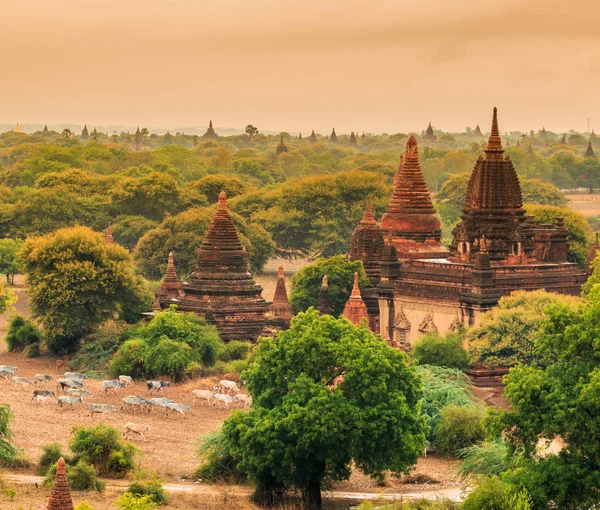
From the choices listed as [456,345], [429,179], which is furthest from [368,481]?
[429,179]

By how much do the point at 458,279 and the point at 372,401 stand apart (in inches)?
728

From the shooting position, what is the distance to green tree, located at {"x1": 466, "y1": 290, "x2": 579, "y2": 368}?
54531 mm

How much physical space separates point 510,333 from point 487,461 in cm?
1293

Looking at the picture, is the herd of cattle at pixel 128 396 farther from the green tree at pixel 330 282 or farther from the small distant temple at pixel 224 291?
the green tree at pixel 330 282

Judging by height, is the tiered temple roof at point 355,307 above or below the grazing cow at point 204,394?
above

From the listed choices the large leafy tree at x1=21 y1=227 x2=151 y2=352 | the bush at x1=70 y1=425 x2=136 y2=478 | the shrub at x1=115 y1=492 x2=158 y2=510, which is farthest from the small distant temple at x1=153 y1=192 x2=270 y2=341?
the shrub at x1=115 y1=492 x2=158 y2=510

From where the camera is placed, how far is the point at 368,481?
145ft

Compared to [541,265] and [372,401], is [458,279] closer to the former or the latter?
[541,265]

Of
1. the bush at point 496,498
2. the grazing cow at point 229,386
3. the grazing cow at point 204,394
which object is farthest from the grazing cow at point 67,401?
the bush at point 496,498

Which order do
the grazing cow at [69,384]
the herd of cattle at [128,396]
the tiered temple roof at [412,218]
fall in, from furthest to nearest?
the tiered temple roof at [412,218]
the grazing cow at [69,384]
the herd of cattle at [128,396]

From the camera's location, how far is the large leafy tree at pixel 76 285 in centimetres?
6269

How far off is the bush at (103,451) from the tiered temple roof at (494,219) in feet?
63.2

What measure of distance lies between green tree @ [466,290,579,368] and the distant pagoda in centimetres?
855

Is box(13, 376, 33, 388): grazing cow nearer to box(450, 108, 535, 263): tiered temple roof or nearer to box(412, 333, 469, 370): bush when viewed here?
box(412, 333, 469, 370): bush
